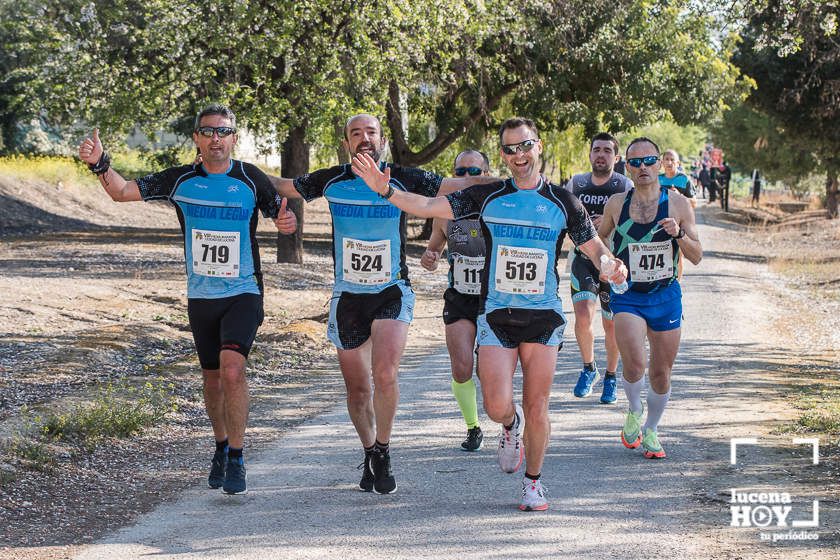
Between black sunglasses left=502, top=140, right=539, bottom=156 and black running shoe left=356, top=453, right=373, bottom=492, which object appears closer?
black sunglasses left=502, top=140, right=539, bottom=156

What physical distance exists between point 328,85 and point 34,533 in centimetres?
1346

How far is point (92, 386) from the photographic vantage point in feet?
32.9

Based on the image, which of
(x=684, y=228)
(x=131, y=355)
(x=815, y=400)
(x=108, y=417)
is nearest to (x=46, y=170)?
(x=131, y=355)

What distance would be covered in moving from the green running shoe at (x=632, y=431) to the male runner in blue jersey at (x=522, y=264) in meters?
1.57

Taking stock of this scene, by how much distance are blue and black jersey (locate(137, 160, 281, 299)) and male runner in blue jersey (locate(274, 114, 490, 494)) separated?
35 centimetres

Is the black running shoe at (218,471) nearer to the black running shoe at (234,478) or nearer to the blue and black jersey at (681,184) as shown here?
the black running shoe at (234,478)

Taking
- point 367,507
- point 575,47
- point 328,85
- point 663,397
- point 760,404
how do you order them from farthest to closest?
point 575,47 < point 328,85 < point 760,404 < point 663,397 < point 367,507

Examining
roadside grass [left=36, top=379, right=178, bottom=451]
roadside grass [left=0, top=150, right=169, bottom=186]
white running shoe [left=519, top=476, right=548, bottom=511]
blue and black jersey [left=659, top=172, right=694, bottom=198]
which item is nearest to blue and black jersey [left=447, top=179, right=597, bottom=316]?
white running shoe [left=519, top=476, right=548, bottom=511]

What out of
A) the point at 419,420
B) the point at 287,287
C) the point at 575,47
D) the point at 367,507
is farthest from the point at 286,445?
the point at 575,47

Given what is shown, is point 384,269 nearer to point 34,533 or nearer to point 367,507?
point 367,507

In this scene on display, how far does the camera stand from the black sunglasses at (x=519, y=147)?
20.8 ft

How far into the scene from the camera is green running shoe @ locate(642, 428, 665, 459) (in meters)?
7.57

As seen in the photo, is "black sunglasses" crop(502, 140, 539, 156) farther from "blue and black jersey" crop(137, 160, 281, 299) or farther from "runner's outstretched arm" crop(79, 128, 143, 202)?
"runner's outstretched arm" crop(79, 128, 143, 202)

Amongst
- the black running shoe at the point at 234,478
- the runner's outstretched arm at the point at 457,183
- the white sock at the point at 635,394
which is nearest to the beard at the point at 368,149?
the runner's outstretched arm at the point at 457,183
